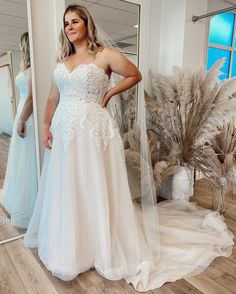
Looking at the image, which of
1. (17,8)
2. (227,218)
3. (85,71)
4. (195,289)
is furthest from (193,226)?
(17,8)

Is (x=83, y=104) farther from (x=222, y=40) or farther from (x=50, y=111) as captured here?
(x=222, y=40)

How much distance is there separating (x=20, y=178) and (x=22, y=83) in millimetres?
731

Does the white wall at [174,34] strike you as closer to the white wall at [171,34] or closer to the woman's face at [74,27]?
the white wall at [171,34]

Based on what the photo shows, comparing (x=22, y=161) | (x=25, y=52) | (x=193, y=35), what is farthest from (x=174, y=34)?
(x=22, y=161)

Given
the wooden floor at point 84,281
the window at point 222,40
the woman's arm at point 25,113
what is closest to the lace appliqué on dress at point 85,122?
the woman's arm at point 25,113

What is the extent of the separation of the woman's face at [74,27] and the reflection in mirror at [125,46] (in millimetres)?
546

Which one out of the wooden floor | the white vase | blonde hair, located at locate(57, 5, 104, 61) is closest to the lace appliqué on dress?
blonde hair, located at locate(57, 5, 104, 61)

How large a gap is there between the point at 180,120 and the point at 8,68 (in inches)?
57.9

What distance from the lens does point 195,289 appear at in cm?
141

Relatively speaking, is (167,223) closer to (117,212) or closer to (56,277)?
(117,212)

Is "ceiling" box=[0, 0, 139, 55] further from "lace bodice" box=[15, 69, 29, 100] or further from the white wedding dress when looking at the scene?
the white wedding dress

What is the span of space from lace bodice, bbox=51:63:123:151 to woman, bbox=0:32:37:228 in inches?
17.0

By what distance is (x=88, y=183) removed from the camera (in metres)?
1.43

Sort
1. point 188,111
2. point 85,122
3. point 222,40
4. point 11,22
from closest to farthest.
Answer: point 85,122 → point 11,22 → point 188,111 → point 222,40
